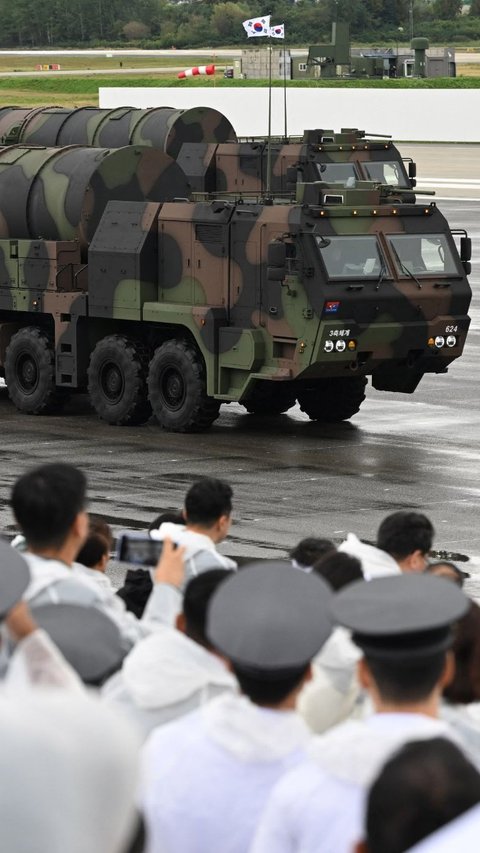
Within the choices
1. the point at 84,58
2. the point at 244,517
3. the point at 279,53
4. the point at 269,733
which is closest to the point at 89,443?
the point at 244,517

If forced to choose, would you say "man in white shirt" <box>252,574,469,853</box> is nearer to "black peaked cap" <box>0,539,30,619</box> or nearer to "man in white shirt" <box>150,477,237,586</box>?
"black peaked cap" <box>0,539,30,619</box>

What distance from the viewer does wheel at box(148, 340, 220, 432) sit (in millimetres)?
17781

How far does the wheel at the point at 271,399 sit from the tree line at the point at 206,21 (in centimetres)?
7636

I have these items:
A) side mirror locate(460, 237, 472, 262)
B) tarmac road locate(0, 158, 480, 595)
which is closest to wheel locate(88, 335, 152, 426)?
tarmac road locate(0, 158, 480, 595)

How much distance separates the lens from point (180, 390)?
18.0 m

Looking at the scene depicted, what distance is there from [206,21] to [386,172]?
81.0 meters

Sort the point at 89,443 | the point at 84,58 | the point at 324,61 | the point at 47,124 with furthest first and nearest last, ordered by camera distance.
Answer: the point at 84,58 < the point at 324,61 < the point at 47,124 < the point at 89,443

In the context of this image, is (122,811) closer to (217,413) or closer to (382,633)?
(382,633)

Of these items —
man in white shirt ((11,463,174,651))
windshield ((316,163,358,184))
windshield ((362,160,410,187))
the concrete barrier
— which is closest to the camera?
man in white shirt ((11,463,174,651))

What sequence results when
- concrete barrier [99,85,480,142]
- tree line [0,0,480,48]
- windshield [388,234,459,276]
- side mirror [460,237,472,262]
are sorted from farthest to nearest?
tree line [0,0,480,48]
concrete barrier [99,85,480,142]
side mirror [460,237,472,262]
windshield [388,234,459,276]

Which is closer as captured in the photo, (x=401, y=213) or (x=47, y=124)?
(x=401, y=213)

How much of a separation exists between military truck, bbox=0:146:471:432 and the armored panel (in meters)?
0.02

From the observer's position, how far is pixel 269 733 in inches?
144

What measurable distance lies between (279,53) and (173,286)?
6523cm
